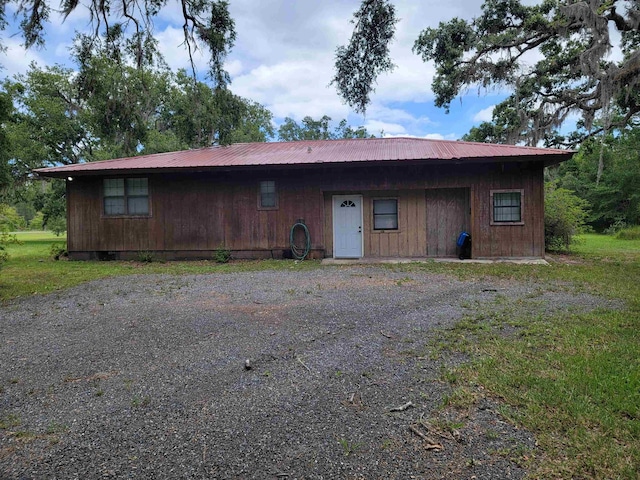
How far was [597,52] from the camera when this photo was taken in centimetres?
1111

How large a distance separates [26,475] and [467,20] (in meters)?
15.9

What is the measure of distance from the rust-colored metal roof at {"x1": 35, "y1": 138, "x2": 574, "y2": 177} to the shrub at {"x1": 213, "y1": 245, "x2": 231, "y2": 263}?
229 centimetres

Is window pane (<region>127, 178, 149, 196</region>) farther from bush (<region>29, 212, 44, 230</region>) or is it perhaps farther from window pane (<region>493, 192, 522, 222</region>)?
bush (<region>29, 212, 44, 230</region>)

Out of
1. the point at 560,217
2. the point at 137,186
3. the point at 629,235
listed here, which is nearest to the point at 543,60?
the point at 560,217

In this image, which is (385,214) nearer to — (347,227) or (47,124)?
(347,227)

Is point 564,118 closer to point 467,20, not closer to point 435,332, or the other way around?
point 467,20

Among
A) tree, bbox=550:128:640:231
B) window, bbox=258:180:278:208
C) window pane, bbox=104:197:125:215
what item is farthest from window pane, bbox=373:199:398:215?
tree, bbox=550:128:640:231

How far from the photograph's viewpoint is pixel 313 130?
40188 millimetres

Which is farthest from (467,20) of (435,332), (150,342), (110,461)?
(110,461)

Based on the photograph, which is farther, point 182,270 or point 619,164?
point 619,164

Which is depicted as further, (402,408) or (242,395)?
(242,395)

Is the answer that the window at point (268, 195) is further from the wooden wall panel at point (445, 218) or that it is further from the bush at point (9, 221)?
the bush at point (9, 221)

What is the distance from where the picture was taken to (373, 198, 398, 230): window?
10992mm

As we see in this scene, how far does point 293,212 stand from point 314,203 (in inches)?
25.2
